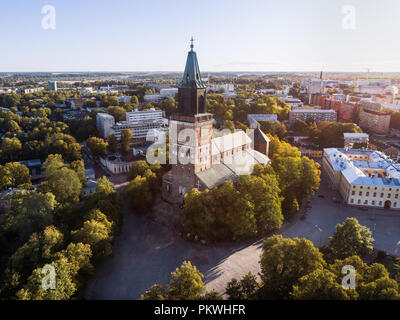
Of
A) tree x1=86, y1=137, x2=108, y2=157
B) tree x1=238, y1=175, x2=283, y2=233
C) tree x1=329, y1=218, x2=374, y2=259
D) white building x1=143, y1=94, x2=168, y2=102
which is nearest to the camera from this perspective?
tree x1=329, y1=218, x2=374, y2=259

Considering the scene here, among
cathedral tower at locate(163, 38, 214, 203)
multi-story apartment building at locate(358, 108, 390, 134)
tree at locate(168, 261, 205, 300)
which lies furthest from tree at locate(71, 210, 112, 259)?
multi-story apartment building at locate(358, 108, 390, 134)

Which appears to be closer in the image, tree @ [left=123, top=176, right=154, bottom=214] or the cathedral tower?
the cathedral tower

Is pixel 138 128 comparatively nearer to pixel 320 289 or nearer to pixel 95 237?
pixel 95 237

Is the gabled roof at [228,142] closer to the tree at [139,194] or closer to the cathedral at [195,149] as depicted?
the cathedral at [195,149]

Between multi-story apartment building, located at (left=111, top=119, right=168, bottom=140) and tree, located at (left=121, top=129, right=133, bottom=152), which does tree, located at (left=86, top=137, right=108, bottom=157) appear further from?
multi-story apartment building, located at (left=111, top=119, right=168, bottom=140)

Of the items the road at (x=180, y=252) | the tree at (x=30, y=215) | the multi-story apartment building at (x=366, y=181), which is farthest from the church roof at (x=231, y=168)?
the tree at (x=30, y=215)

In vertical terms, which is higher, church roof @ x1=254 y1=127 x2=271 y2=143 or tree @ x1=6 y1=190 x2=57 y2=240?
church roof @ x1=254 y1=127 x2=271 y2=143
